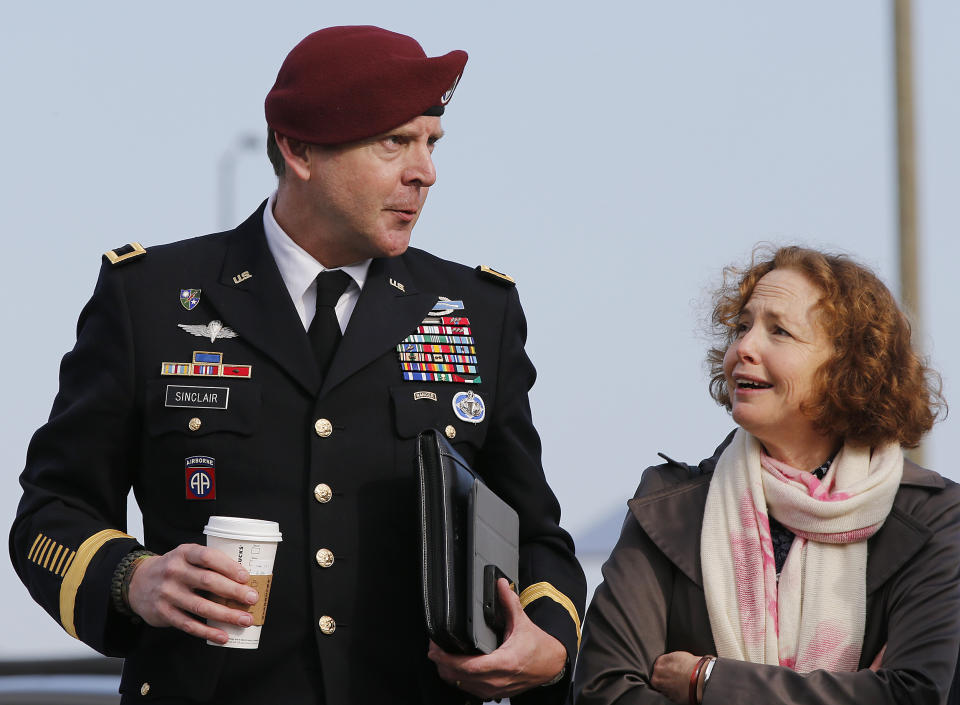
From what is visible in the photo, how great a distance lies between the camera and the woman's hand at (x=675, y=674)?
336 cm

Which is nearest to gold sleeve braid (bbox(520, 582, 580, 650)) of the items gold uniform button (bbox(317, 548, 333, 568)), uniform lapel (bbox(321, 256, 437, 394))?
gold uniform button (bbox(317, 548, 333, 568))

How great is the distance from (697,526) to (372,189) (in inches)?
45.9

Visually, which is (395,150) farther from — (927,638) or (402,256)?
(927,638)

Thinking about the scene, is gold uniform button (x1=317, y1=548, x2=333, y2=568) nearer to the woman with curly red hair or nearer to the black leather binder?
the black leather binder

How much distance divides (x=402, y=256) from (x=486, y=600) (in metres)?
0.93

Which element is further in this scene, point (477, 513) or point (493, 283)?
point (493, 283)

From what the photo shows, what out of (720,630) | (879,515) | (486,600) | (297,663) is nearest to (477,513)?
(486,600)

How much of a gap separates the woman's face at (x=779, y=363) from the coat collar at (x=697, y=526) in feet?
0.74

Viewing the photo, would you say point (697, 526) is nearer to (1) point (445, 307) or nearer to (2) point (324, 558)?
(1) point (445, 307)

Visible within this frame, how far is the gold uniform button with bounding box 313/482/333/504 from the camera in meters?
3.12

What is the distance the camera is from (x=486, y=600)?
301 centimetres

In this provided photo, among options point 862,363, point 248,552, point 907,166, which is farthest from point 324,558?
point 907,166

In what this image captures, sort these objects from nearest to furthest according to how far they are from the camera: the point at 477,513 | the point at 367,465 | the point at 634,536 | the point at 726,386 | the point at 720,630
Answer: the point at 477,513 → the point at 367,465 → the point at 720,630 → the point at 634,536 → the point at 726,386

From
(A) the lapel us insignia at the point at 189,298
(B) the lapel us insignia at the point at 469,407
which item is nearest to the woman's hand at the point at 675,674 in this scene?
(B) the lapel us insignia at the point at 469,407
